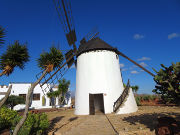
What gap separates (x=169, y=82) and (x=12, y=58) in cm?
890

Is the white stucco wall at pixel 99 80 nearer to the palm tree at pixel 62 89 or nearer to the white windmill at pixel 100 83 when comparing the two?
the white windmill at pixel 100 83

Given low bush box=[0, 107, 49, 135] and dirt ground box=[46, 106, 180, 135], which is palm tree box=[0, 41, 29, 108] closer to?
low bush box=[0, 107, 49, 135]

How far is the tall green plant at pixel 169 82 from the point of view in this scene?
477 cm

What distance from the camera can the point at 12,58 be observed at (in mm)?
6887

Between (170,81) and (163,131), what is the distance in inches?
90.8

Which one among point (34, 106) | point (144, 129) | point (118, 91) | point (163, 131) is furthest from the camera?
point (34, 106)

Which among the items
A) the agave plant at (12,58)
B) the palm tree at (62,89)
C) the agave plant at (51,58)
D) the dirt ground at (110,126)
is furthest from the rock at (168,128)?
the palm tree at (62,89)

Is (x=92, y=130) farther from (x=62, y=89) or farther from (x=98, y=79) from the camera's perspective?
(x=62, y=89)

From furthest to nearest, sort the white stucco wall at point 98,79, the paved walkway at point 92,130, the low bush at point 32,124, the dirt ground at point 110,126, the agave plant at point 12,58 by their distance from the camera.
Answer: the white stucco wall at point 98,79 → the agave plant at point 12,58 → the paved walkway at point 92,130 → the dirt ground at point 110,126 → the low bush at point 32,124

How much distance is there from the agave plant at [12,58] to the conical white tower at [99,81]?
285 inches

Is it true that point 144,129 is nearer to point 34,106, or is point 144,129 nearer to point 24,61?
point 24,61

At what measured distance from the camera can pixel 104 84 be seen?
1221 centimetres

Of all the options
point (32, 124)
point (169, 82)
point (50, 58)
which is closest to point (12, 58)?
point (50, 58)

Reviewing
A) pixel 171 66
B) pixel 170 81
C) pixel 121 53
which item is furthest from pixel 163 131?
pixel 121 53
